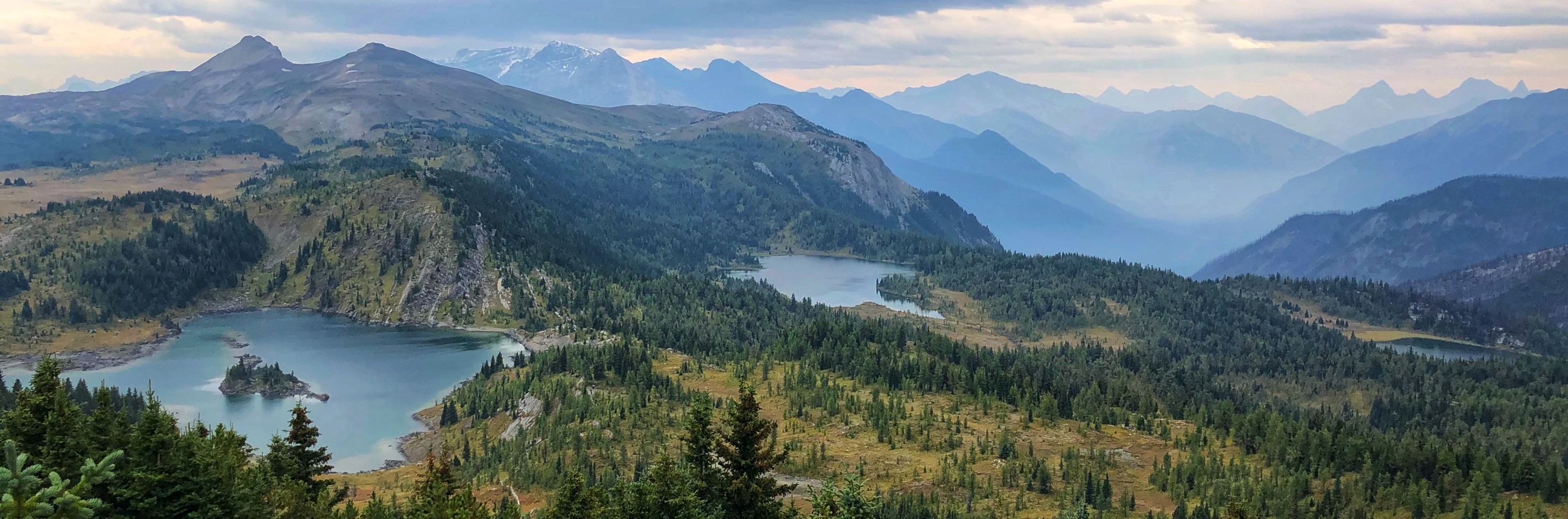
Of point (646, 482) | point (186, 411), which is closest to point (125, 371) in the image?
point (186, 411)

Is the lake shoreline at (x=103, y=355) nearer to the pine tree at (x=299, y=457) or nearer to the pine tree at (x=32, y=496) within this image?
the pine tree at (x=299, y=457)

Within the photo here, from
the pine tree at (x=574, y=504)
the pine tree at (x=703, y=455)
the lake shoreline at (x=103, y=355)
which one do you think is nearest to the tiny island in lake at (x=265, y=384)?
the lake shoreline at (x=103, y=355)

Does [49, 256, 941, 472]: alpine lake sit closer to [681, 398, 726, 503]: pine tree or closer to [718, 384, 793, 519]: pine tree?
[681, 398, 726, 503]: pine tree

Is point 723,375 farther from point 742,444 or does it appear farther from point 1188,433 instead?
point 742,444

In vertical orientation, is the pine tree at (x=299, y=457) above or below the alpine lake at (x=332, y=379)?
above

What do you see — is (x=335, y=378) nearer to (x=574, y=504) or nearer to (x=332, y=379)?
(x=332, y=379)

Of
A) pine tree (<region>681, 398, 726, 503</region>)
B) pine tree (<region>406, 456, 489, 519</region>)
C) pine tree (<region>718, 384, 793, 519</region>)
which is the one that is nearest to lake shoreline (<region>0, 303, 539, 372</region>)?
pine tree (<region>406, 456, 489, 519</region>)
